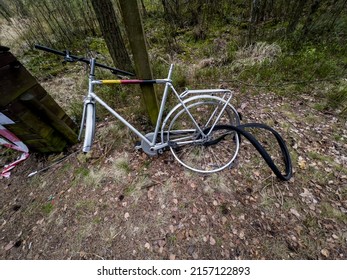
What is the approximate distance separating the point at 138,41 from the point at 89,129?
105cm

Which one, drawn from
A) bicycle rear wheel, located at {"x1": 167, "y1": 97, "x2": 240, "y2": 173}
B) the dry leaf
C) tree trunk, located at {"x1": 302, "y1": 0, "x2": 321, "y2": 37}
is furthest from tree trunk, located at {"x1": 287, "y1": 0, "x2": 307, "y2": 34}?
the dry leaf

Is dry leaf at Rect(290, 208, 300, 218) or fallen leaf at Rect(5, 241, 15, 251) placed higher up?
fallen leaf at Rect(5, 241, 15, 251)

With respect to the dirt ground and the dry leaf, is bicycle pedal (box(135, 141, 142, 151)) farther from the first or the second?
the dry leaf

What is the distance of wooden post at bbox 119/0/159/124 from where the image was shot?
60.1 inches

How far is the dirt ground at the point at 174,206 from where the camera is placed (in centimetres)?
180

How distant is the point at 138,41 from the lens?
174cm

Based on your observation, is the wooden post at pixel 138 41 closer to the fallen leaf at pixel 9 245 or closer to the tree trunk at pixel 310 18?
the fallen leaf at pixel 9 245

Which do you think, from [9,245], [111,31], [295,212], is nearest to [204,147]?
[295,212]

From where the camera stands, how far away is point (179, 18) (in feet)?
16.9

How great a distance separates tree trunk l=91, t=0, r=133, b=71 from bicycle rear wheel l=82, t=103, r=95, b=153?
78.2 inches

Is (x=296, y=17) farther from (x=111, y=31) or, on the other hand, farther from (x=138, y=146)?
(x=138, y=146)

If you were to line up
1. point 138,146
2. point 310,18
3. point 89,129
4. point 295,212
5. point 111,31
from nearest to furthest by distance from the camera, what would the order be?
point 89,129
point 295,212
point 138,146
point 111,31
point 310,18

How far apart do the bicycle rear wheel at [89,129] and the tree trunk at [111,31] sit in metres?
1.99
